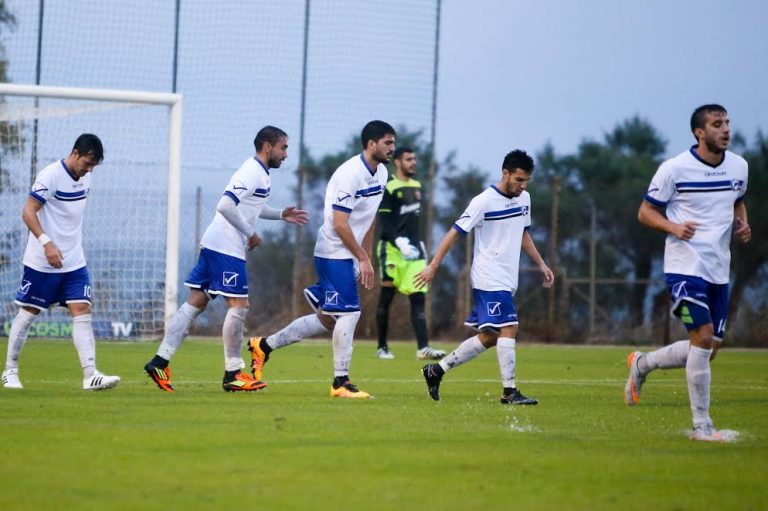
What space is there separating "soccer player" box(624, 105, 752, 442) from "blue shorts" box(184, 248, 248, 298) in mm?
3711

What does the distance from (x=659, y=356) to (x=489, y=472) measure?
3.87 meters

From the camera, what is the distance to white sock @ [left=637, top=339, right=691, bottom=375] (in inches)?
391

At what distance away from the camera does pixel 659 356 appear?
10203 millimetres

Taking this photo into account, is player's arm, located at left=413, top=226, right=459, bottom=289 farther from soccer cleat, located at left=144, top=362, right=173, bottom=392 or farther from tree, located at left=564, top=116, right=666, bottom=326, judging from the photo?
tree, located at left=564, top=116, right=666, bottom=326

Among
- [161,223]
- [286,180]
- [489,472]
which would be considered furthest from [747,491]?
[286,180]

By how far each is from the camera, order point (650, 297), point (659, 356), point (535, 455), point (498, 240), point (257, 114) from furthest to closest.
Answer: point (650, 297) → point (257, 114) → point (498, 240) → point (659, 356) → point (535, 455)

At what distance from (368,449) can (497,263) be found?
3755 mm

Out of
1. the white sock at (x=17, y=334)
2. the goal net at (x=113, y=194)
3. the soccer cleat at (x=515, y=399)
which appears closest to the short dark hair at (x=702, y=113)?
the soccer cleat at (x=515, y=399)

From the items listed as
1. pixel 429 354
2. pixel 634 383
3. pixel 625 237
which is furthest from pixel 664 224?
pixel 625 237

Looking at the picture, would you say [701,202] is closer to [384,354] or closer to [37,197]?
[37,197]

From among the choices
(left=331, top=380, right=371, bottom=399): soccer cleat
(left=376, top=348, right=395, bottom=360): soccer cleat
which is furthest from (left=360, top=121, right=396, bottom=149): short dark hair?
(left=376, top=348, right=395, bottom=360): soccer cleat

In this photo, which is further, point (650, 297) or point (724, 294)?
point (650, 297)

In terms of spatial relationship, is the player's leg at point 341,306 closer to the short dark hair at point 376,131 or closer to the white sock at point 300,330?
the white sock at point 300,330

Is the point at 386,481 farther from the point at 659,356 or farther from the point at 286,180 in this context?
the point at 286,180
